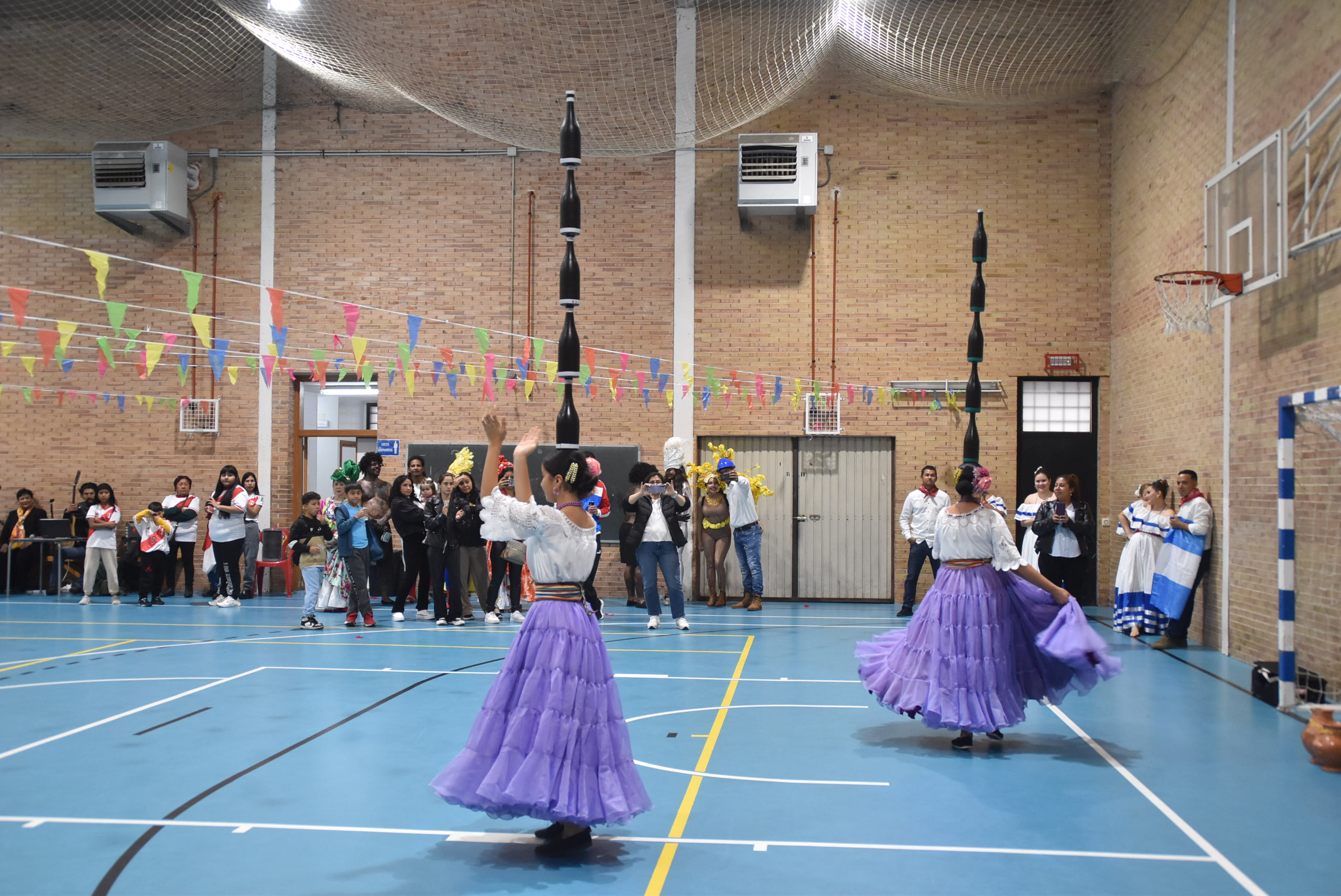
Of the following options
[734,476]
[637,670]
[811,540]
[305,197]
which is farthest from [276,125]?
[637,670]

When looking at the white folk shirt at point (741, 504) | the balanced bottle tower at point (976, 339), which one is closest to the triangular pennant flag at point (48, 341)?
the balanced bottle tower at point (976, 339)

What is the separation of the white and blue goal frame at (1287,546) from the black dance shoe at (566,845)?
5.24 m

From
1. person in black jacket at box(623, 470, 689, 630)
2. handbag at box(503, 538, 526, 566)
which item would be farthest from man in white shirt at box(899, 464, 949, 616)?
handbag at box(503, 538, 526, 566)

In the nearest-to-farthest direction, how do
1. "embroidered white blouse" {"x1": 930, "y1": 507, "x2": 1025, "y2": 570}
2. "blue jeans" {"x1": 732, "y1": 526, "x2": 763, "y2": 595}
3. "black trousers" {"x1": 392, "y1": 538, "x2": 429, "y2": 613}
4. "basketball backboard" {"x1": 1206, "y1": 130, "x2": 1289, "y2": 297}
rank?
"embroidered white blouse" {"x1": 930, "y1": 507, "x2": 1025, "y2": 570}
"basketball backboard" {"x1": 1206, "y1": 130, "x2": 1289, "y2": 297}
"black trousers" {"x1": 392, "y1": 538, "x2": 429, "y2": 613}
"blue jeans" {"x1": 732, "y1": 526, "x2": 763, "y2": 595}

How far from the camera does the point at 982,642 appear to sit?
6016mm

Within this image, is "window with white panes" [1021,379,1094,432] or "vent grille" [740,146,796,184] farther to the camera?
"window with white panes" [1021,379,1094,432]

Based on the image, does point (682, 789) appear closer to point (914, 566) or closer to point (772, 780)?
point (772, 780)

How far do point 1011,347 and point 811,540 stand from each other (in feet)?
12.6

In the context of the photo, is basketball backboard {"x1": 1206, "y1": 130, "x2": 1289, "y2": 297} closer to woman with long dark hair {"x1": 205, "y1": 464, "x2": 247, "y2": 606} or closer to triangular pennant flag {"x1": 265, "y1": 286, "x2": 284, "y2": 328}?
triangular pennant flag {"x1": 265, "y1": 286, "x2": 284, "y2": 328}

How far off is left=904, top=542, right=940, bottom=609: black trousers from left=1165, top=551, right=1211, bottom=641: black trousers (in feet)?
10.2

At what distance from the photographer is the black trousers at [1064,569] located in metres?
11.5

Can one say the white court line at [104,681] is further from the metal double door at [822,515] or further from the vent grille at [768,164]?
the vent grille at [768,164]

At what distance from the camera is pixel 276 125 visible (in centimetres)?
1530

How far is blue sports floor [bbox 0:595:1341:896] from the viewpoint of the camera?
13.3 ft
